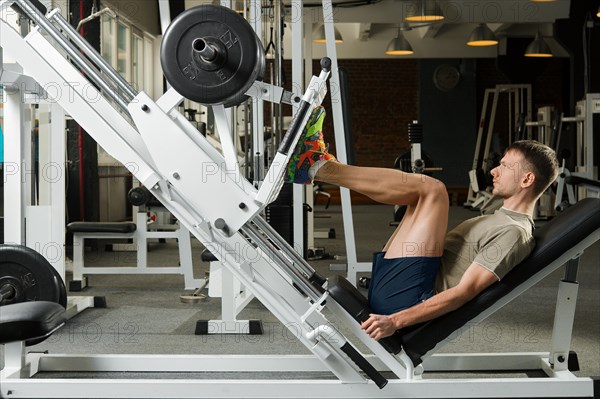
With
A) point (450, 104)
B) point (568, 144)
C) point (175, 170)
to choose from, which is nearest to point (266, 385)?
point (175, 170)

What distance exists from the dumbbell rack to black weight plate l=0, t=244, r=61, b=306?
0.92ft

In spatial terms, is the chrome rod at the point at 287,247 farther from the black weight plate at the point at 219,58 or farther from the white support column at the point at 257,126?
the white support column at the point at 257,126

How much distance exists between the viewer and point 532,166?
2.12 m

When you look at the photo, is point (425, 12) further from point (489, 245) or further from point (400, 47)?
point (489, 245)

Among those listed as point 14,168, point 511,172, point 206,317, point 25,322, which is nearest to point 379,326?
point 511,172

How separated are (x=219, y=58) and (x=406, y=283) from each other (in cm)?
78

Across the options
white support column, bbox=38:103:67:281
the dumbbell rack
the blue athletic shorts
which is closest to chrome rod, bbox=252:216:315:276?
the dumbbell rack

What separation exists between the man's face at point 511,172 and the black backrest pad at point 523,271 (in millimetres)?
152

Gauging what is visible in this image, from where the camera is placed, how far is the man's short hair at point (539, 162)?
2125 millimetres

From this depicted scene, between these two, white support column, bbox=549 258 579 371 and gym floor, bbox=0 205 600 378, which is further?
gym floor, bbox=0 205 600 378

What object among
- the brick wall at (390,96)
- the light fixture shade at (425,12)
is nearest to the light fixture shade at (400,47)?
the light fixture shade at (425,12)

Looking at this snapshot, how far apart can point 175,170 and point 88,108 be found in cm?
29

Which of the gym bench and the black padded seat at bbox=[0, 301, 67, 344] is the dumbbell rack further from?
the gym bench

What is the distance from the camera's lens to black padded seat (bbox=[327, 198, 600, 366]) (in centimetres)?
205
